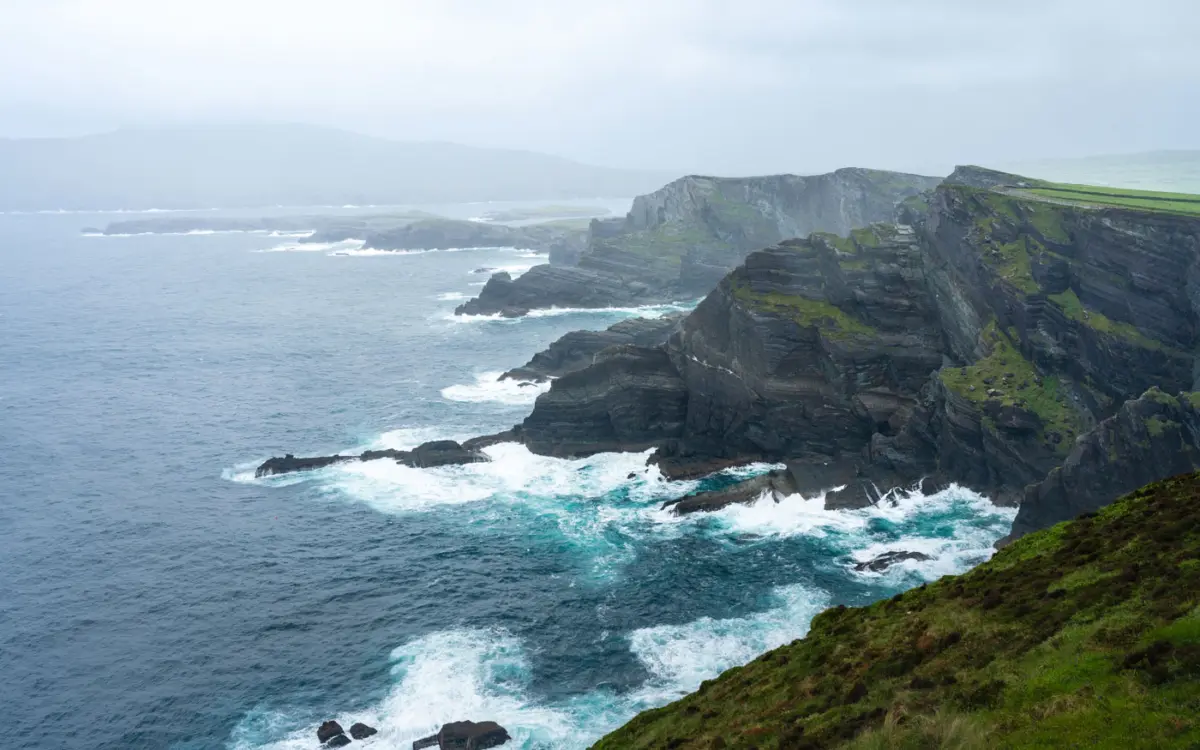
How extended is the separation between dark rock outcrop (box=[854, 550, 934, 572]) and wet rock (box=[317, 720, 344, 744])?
3490cm

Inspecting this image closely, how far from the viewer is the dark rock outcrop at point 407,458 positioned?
280ft

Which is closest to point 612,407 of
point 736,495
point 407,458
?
point 736,495

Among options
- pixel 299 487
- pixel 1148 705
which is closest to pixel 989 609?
pixel 1148 705

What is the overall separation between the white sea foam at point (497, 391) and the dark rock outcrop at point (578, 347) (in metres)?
1.46

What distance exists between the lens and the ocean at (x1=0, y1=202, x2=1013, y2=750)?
161 feet

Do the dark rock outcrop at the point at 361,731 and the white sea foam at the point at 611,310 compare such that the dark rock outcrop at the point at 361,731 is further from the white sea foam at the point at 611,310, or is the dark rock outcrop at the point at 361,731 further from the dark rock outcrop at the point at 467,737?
the white sea foam at the point at 611,310

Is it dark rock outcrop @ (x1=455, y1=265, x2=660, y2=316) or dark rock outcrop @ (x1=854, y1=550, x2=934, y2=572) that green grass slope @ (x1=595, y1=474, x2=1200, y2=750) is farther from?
dark rock outcrop @ (x1=455, y1=265, x2=660, y2=316)

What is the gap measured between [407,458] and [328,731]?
4209 cm

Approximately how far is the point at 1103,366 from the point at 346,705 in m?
58.9

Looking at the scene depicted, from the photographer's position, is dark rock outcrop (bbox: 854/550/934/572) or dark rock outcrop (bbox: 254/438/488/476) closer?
dark rock outcrop (bbox: 854/550/934/572)

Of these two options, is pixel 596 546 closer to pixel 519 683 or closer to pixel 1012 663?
pixel 519 683

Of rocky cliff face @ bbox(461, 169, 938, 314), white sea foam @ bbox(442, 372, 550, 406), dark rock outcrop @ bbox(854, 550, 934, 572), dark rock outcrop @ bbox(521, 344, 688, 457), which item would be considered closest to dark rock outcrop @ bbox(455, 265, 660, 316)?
rocky cliff face @ bbox(461, 169, 938, 314)

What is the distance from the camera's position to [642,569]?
208 ft

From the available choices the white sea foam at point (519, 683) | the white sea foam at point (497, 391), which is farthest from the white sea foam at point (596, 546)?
the white sea foam at point (497, 391)
